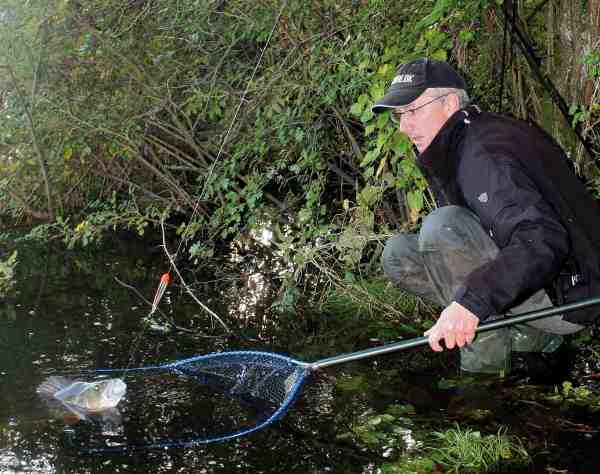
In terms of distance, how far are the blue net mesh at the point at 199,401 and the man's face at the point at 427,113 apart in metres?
1.19

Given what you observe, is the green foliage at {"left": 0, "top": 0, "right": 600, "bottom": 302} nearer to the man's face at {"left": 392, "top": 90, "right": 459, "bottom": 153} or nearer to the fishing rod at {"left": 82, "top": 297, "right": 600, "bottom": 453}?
the man's face at {"left": 392, "top": 90, "right": 459, "bottom": 153}

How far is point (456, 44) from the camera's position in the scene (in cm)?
503

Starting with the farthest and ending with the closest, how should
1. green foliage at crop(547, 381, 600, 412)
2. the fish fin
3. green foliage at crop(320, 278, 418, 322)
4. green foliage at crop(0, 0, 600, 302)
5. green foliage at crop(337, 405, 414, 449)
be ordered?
green foliage at crop(320, 278, 418, 322)
green foliage at crop(0, 0, 600, 302)
the fish fin
green foliage at crop(547, 381, 600, 412)
green foliage at crop(337, 405, 414, 449)

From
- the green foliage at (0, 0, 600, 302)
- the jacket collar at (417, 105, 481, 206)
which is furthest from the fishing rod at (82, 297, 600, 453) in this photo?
the green foliage at (0, 0, 600, 302)

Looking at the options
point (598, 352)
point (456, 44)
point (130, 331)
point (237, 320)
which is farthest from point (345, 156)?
point (598, 352)

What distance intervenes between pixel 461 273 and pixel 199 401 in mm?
1448

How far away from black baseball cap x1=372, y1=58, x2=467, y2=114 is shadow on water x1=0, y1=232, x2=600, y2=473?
1437mm

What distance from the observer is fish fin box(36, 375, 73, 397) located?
3.59 metres

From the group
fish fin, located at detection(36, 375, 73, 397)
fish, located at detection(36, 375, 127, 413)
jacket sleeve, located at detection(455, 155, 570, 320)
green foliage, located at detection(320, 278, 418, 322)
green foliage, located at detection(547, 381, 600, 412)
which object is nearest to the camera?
jacket sleeve, located at detection(455, 155, 570, 320)

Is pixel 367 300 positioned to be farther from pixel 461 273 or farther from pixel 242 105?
pixel 242 105

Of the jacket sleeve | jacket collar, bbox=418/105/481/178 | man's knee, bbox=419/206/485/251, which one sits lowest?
man's knee, bbox=419/206/485/251

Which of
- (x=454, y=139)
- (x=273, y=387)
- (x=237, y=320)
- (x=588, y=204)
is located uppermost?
(x=454, y=139)

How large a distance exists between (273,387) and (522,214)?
1633 millimetres

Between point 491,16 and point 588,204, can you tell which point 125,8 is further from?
point 588,204
